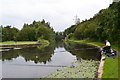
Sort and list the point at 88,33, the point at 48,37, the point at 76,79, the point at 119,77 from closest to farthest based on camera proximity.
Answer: the point at 119,77
the point at 76,79
the point at 88,33
the point at 48,37

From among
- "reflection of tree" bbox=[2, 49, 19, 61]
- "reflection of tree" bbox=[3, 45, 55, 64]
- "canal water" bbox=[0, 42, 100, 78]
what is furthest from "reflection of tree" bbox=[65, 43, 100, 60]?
"reflection of tree" bbox=[2, 49, 19, 61]

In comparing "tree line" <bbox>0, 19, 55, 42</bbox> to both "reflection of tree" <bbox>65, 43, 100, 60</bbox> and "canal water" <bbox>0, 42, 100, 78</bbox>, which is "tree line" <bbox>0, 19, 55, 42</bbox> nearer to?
"reflection of tree" <bbox>65, 43, 100, 60</bbox>

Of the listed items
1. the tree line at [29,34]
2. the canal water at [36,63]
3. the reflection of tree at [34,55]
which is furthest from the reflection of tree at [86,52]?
the tree line at [29,34]

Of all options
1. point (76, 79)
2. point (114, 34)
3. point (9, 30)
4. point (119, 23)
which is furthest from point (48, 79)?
point (9, 30)

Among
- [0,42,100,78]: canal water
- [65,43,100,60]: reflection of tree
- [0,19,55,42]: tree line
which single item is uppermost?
[0,19,55,42]: tree line

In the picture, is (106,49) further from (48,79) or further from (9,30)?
→ (9,30)

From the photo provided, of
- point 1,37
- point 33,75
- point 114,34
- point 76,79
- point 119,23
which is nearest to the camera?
point 76,79

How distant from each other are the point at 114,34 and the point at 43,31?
230 feet

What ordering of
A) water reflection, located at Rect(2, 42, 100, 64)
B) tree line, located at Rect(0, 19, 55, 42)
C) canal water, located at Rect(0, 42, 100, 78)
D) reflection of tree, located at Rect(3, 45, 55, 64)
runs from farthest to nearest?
tree line, located at Rect(0, 19, 55, 42) < reflection of tree, located at Rect(3, 45, 55, 64) < water reflection, located at Rect(2, 42, 100, 64) < canal water, located at Rect(0, 42, 100, 78)

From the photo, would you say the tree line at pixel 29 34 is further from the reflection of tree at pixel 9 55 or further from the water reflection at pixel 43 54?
the reflection of tree at pixel 9 55

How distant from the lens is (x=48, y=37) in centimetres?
11362

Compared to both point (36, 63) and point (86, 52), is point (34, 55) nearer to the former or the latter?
point (86, 52)

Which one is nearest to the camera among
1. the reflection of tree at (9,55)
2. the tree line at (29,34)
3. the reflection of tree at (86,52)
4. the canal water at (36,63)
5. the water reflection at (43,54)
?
the canal water at (36,63)

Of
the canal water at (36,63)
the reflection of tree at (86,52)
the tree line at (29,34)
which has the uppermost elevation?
the tree line at (29,34)
